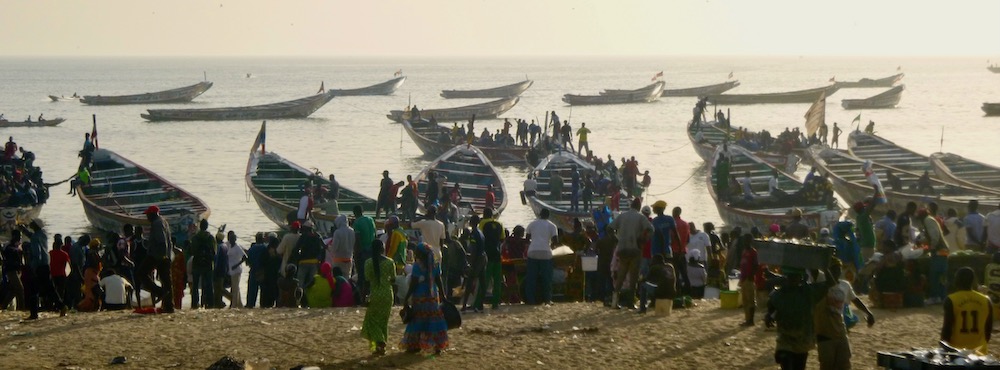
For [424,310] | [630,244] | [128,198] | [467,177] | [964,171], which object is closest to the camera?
[424,310]

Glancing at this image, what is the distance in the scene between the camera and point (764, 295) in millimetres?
14336

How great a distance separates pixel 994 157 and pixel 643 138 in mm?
18389

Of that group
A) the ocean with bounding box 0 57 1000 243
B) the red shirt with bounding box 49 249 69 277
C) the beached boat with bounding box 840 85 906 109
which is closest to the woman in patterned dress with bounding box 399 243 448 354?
the red shirt with bounding box 49 249 69 277

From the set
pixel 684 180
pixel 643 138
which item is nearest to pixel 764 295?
pixel 684 180

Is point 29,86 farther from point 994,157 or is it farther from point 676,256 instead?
point 676,256

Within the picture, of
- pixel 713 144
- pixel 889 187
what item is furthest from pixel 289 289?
pixel 713 144

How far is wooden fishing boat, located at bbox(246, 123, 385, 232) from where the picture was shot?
2652cm

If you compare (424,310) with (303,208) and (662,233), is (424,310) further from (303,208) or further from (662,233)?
(303,208)

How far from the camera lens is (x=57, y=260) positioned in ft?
48.2

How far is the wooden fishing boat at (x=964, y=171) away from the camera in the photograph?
3184 cm

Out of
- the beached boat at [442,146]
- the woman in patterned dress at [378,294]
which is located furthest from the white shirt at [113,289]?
the beached boat at [442,146]

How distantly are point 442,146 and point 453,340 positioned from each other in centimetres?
3561

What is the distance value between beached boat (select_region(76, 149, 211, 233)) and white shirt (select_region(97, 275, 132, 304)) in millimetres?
11125

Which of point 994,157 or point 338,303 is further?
point 994,157
